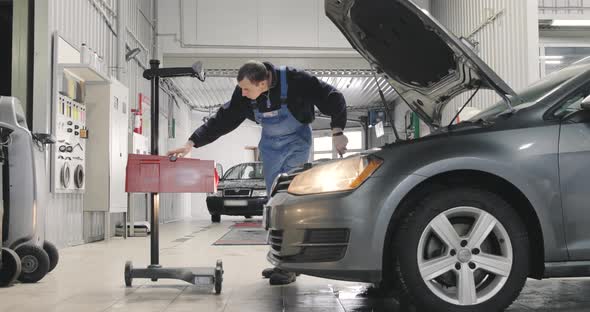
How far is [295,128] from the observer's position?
Result: 3781mm

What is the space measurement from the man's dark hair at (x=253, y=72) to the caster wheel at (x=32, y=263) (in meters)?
1.88

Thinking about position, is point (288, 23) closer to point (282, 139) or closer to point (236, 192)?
point (236, 192)

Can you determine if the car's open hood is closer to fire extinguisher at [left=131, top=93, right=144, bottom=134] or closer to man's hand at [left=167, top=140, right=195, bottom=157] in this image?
man's hand at [left=167, top=140, right=195, bottom=157]

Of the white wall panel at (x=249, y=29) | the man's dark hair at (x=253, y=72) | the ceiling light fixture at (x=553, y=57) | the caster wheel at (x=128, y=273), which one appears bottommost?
the caster wheel at (x=128, y=273)

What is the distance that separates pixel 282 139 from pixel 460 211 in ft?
5.11

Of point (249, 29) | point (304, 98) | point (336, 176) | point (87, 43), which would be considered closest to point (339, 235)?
point (336, 176)

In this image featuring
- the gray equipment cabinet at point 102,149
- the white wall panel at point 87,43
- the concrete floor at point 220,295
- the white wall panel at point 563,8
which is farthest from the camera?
the white wall panel at point 563,8

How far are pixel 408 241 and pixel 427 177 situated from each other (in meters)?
0.28

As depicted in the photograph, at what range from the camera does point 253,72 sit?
11.5ft

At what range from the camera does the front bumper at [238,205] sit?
37.8 feet

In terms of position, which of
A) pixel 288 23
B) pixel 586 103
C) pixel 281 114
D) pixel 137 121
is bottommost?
pixel 586 103

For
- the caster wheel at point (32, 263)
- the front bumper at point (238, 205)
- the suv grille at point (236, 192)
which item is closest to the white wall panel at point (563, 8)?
the front bumper at point (238, 205)

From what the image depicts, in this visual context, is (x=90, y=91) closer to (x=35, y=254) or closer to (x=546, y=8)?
(x=35, y=254)

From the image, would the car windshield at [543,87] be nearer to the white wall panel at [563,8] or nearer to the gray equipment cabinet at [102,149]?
the gray equipment cabinet at [102,149]
